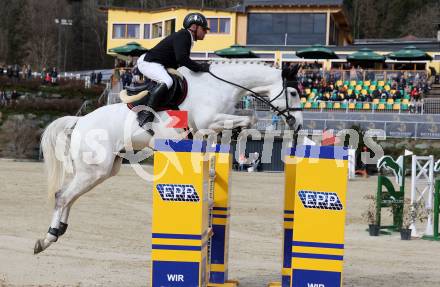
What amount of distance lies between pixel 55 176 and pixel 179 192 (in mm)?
2484

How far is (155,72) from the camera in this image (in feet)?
26.1

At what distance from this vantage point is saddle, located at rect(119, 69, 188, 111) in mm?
7844

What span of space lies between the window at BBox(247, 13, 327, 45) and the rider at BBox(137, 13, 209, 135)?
35539 millimetres

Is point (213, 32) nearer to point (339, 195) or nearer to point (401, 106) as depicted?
point (401, 106)

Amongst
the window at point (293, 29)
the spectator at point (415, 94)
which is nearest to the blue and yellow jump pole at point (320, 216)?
the spectator at point (415, 94)

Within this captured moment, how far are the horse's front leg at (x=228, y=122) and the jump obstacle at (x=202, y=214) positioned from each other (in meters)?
1.10

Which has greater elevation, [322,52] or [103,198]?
[322,52]

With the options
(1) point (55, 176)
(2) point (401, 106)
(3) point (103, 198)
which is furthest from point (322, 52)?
(1) point (55, 176)

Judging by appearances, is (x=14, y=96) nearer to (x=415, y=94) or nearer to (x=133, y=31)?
(x=133, y=31)

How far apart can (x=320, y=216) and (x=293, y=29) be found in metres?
37.9

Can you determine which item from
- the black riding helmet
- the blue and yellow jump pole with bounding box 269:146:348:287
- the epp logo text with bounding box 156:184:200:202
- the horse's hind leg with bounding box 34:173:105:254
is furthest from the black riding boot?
the blue and yellow jump pole with bounding box 269:146:348:287

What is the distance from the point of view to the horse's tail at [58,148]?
8516mm

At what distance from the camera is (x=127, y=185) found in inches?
795

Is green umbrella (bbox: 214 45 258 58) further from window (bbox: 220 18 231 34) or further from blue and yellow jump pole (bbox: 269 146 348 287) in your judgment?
blue and yellow jump pole (bbox: 269 146 348 287)
